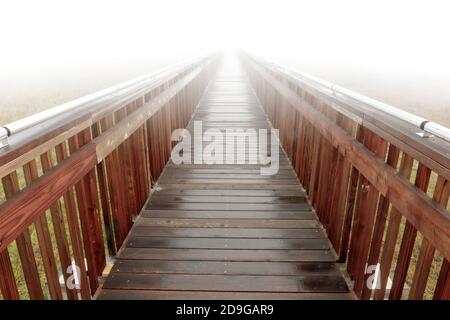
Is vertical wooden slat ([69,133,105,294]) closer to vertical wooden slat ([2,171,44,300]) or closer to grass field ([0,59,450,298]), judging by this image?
vertical wooden slat ([2,171,44,300])

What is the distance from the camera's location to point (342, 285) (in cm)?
263

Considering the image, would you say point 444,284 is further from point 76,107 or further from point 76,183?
point 76,107

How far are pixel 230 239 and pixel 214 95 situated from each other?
8.92 m

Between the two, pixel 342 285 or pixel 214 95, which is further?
Result: pixel 214 95

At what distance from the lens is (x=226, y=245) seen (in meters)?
3.15

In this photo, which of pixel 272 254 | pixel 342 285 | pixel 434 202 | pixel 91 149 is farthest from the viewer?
pixel 272 254

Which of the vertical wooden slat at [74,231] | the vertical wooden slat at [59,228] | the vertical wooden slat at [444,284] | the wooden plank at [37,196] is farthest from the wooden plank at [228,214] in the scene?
the vertical wooden slat at [444,284]

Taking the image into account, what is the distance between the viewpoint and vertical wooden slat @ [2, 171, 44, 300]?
4.92 ft

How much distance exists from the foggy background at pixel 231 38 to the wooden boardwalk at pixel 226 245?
12.9 metres

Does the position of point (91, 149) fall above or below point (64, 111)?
below

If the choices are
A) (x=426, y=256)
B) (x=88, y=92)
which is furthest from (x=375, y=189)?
(x=88, y=92)

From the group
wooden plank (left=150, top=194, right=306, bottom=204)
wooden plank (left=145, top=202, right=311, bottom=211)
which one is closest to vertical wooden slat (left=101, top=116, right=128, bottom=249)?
wooden plank (left=145, top=202, right=311, bottom=211)
